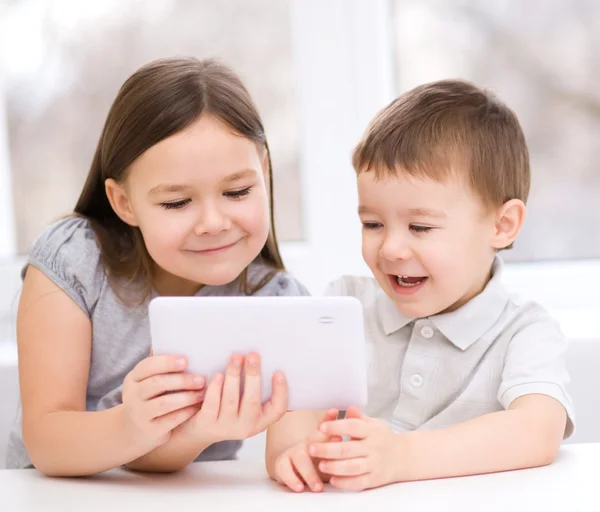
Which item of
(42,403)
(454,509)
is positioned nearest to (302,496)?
(454,509)

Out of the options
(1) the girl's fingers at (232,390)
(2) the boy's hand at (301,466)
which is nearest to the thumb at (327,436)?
(2) the boy's hand at (301,466)

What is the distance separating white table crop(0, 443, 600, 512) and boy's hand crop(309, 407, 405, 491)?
1 cm

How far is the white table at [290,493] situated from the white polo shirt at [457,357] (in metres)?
0.13

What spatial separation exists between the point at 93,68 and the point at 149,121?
0.99 meters

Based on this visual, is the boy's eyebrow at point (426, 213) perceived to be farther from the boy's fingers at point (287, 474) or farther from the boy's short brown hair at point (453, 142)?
the boy's fingers at point (287, 474)

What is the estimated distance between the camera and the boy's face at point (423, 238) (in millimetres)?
1094

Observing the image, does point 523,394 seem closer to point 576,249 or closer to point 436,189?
point 436,189

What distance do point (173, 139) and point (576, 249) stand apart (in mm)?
1189

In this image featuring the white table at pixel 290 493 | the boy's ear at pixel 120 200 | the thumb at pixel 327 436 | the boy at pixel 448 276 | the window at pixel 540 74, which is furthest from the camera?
the window at pixel 540 74

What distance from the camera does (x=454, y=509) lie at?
32.0 inches

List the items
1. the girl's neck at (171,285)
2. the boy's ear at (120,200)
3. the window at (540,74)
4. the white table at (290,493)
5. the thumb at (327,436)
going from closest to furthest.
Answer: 1. the white table at (290,493)
2. the thumb at (327,436)
3. the boy's ear at (120,200)
4. the girl's neck at (171,285)
5. the window at (540,74)

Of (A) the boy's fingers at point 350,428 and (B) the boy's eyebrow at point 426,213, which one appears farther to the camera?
(B) the boy's eyebrow at point 426,213

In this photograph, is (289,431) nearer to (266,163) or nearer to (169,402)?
(169,402)

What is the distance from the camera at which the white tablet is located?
875 millimetres
